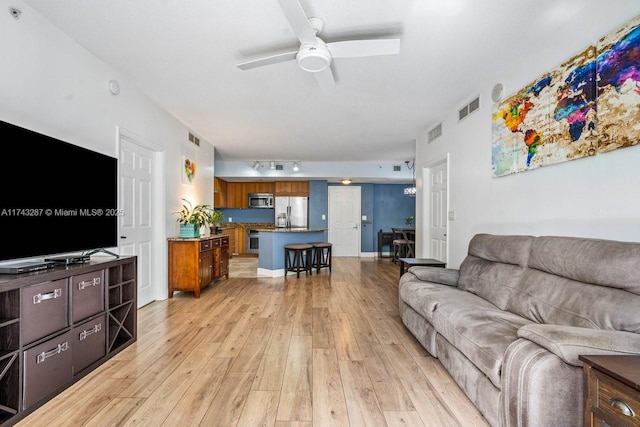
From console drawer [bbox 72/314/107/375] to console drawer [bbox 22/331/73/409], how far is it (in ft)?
0.20

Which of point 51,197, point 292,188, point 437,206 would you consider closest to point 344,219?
point 292,188

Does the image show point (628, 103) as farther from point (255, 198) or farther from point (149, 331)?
point (255, 198)

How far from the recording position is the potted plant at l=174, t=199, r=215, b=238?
4387mm

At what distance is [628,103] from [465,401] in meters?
1.98

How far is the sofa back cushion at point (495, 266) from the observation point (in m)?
2.34

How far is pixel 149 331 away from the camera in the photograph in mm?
3010

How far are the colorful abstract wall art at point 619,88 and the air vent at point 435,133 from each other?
8.25ft

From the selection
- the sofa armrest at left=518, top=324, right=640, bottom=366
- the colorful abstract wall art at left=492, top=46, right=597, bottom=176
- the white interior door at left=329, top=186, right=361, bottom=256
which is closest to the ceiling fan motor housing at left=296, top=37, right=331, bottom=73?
the colorful abstract wall art at left=492, top=46, right=597, bottom=176

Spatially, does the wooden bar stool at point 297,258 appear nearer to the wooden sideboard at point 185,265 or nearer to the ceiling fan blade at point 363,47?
the wooden sideboard at point 185,265

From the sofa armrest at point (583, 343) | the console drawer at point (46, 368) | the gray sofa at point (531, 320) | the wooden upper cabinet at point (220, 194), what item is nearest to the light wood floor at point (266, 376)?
the console drawer at point (46, 368)

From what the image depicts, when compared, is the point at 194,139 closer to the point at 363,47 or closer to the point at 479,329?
the point at 363,47

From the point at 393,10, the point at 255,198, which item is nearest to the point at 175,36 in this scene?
the point at 393,10

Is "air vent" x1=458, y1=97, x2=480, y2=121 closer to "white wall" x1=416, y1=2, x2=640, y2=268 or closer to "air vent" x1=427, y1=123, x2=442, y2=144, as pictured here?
"white wall" x1=416, y1=2, x2=640, y2=268

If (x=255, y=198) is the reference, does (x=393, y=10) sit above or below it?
above
